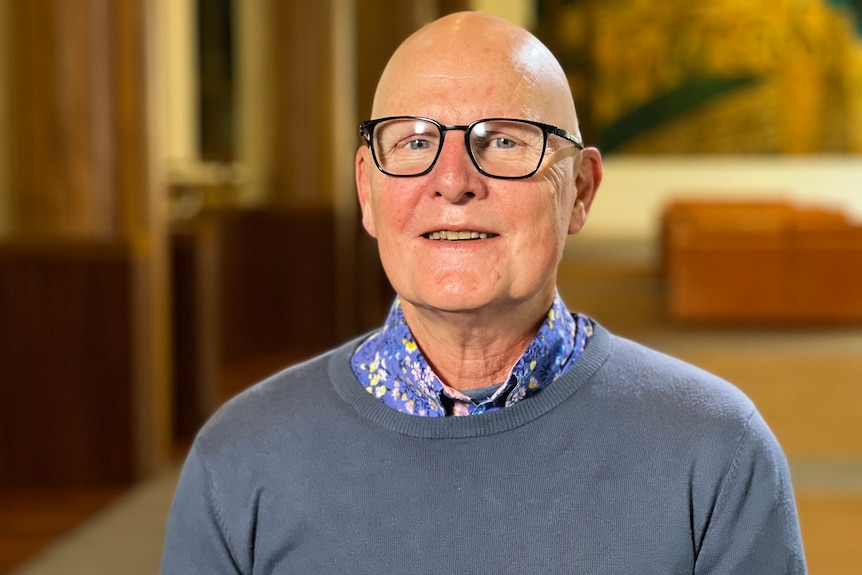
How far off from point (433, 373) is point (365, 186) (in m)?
0.26

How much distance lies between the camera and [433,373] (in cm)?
155

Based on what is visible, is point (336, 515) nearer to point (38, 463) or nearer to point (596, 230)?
point (38, 463)

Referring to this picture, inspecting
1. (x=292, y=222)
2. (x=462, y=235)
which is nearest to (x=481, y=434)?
(x=462, y=235)

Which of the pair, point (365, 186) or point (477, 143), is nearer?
point (477, 143)

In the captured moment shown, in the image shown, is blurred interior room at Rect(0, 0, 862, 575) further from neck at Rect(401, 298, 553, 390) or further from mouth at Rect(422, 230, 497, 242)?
mouth at Rect(422, 230, 497, 242)

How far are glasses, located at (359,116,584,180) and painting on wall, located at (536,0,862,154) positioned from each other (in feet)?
54.4

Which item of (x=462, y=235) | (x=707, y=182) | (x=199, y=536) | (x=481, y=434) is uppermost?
(x=462, y=235)

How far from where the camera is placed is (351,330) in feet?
30.2

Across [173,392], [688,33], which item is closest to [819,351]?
[173,392]

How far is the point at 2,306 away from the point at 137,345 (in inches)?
21.5

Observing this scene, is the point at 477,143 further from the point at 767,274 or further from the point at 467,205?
the point at 767,274

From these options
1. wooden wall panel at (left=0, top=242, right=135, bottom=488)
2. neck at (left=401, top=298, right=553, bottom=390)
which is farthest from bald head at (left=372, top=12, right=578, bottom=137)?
wooden wall panel at (left=0, top=242, right=135, bottom=488)

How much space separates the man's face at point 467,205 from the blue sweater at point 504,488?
6.3 inches

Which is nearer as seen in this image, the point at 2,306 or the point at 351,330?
the point at 2,306
